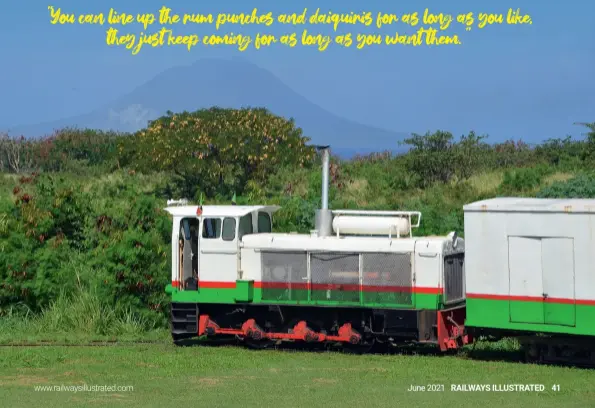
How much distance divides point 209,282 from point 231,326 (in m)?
0.98

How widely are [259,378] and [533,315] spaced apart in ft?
15.2

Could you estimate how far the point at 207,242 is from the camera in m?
19.7

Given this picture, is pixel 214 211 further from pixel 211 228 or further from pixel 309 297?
pixel 309 297

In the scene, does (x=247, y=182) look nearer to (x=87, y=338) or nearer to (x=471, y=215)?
(x=87, y=338)

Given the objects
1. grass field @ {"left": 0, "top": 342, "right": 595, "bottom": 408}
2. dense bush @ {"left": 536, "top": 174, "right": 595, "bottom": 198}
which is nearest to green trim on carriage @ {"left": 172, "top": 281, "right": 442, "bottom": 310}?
grass field @ {"left": 0, "top": 342, "right": 595, "bottom": 408}

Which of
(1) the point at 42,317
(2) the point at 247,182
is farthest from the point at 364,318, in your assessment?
(2) the point at 247,182

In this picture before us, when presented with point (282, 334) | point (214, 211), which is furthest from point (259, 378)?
point (214, 211)

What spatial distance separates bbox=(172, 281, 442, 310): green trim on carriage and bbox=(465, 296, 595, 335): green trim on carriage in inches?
37.8

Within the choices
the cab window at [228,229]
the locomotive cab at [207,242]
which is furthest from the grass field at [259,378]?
the cab window at [228,229]

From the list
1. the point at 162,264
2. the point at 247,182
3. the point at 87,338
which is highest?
the point at 247,182

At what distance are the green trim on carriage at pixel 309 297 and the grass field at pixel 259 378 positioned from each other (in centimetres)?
91

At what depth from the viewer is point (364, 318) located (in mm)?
18875

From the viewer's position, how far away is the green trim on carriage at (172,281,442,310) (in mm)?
18375

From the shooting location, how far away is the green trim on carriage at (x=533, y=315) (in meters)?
16.5
